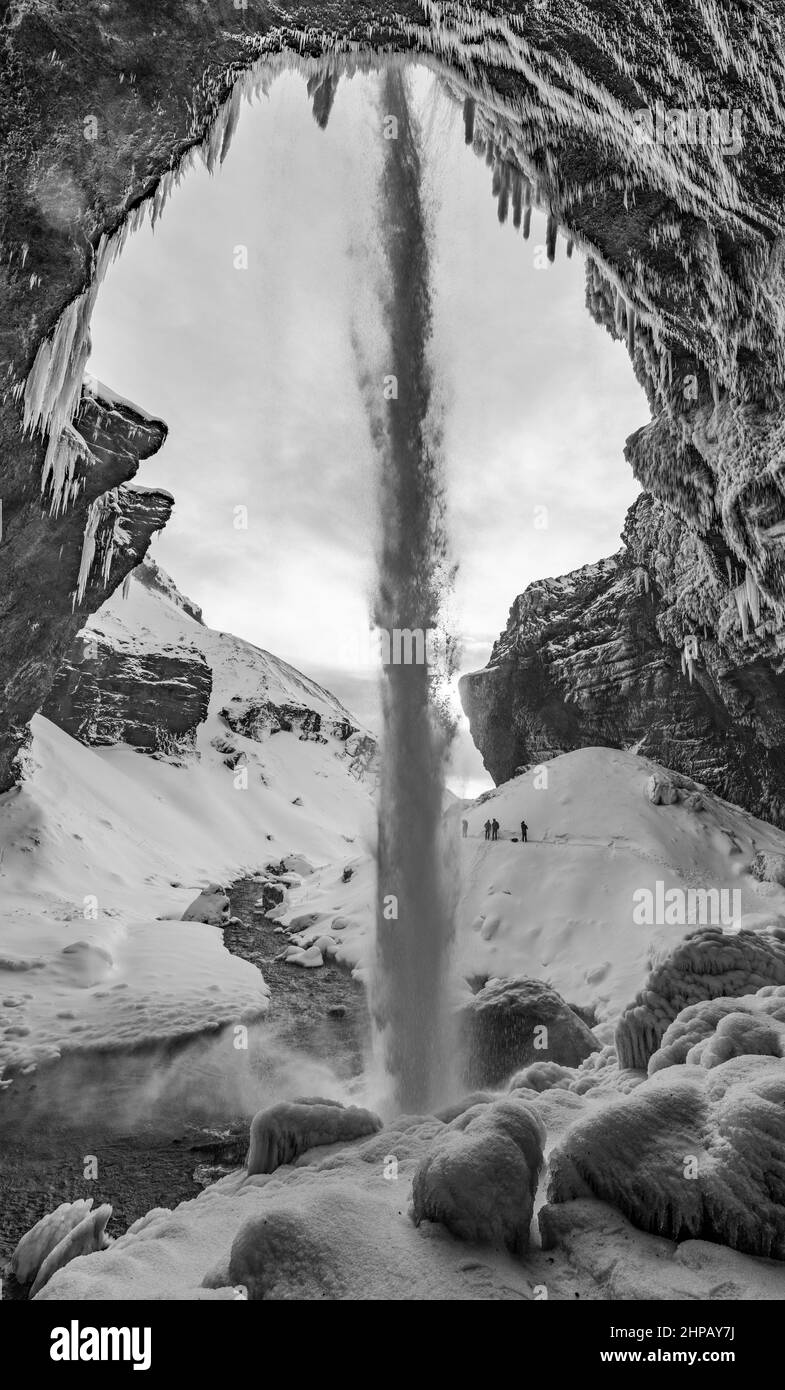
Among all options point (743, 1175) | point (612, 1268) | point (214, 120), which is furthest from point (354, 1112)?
point (214, 120)

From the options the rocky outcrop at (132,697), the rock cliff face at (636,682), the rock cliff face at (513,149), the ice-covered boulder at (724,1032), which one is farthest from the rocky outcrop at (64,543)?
the rocky outcrop at (132,697)

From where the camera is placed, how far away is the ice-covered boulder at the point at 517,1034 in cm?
1030

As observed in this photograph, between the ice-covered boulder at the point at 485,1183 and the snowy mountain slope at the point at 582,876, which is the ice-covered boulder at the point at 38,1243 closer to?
the ice-covered boulder at the point at 485,1183

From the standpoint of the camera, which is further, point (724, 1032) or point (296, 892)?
point (296, 892)

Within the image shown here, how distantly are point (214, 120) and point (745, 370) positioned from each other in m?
9.60

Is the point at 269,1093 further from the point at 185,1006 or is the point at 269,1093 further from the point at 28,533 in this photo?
the point at 28,533

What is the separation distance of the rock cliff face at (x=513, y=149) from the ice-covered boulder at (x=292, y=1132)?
1070 cm

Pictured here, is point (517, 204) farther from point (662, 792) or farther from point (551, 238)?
point (662, 792)

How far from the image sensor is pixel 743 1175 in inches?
173

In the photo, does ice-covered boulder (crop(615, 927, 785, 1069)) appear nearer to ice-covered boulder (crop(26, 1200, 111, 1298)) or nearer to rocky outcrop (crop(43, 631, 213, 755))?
ice-covered boulder (crop(26, 1200, 111, 1298))

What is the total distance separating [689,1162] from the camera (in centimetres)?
449

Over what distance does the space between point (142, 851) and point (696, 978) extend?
1302 inches

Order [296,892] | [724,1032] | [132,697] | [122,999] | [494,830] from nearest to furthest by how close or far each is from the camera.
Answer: [724,1032], [122,999], [494,830], [296,892], [132,697]

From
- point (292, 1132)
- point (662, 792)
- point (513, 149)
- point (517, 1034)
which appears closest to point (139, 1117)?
point (292, 1132)
